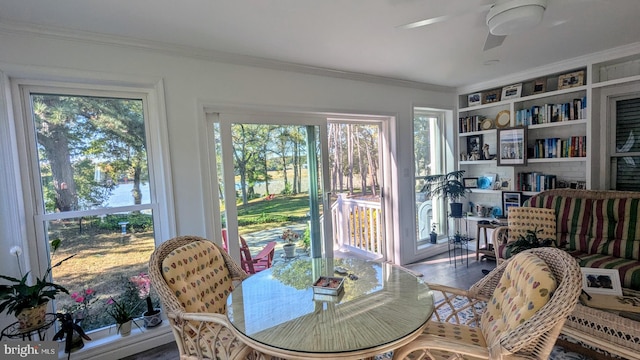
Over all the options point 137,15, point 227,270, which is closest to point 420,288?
point 227,270

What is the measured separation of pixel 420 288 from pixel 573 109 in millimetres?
3179

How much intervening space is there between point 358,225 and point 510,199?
6.66ft

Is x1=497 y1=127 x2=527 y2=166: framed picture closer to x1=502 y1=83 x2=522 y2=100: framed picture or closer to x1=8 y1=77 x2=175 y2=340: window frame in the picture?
x1=502 y1=83 x2=522 y2=100: framed picture

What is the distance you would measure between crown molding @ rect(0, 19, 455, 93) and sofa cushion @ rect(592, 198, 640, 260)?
2463 mm

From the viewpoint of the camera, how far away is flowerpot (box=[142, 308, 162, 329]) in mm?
2406

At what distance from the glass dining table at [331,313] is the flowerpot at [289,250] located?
4.12ft

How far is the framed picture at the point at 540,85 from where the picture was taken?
364 cm

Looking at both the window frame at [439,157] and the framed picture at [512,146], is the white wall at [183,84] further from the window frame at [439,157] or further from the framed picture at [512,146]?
the framed picture at [512,146]

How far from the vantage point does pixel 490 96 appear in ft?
13.5

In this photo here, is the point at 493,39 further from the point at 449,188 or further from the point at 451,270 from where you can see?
the point at 451,270

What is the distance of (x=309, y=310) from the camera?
143 centimetres

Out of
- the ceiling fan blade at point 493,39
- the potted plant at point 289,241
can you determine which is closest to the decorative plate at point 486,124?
the ceiling fan blade at point 493,39

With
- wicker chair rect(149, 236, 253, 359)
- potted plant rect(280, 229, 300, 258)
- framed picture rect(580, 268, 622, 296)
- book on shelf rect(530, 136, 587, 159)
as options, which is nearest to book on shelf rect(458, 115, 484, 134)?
book on shelf rect(530, 136, 587, 159)

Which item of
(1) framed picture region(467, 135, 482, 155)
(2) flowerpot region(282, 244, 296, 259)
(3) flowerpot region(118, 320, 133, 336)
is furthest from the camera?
(1) framed picture region(467, 135, 482, 155)
